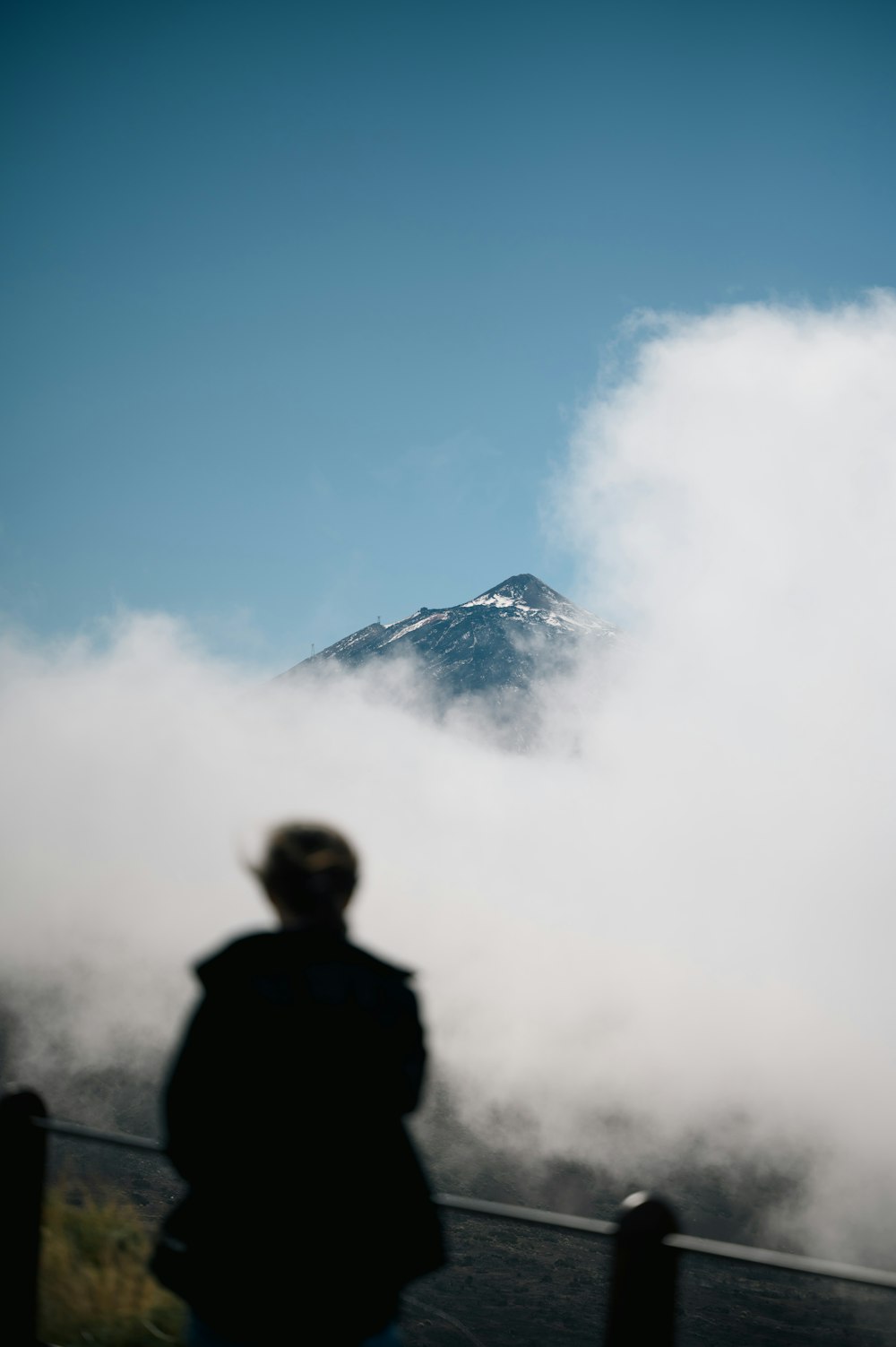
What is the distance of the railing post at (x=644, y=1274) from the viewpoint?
3.11 metres

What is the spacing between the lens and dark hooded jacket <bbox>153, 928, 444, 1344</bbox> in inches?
94.2

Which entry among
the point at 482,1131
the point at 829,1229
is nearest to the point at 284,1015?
the point at 482,1131

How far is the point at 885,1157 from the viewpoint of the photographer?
604 ft

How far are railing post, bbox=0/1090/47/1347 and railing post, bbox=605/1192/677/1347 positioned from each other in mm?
2357

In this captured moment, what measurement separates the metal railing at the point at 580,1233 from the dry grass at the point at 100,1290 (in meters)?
0.17

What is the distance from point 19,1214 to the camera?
3.98 metres

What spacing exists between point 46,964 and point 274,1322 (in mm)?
206727

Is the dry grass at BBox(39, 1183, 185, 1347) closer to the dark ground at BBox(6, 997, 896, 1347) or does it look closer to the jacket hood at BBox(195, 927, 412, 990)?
the jacket hood at BBox(195, 927, 412, 990)

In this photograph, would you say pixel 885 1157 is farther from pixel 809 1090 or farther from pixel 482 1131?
pixel 482 1131

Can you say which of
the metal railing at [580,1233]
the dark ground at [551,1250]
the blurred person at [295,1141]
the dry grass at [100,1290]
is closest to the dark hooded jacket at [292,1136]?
the blurred person at [295,1141]

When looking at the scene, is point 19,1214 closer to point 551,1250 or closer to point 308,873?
point 308,873

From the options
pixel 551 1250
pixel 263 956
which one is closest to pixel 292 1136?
pixel 263 956

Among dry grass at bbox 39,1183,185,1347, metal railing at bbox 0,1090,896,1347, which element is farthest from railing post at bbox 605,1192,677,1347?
dry grass at bbox 39,1183,185,1347

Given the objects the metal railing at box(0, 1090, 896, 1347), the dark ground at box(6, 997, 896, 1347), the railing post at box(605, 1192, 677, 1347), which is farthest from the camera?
the dark ground at box(6, 997, 896, 1347)
